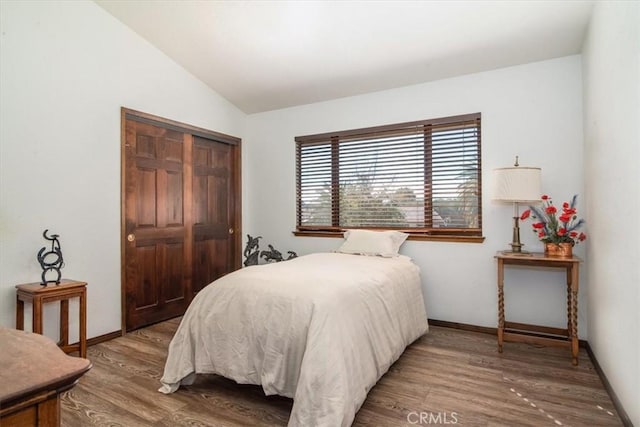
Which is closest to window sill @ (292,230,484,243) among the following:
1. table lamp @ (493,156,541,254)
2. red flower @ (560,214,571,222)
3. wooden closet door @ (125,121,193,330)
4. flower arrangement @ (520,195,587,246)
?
flower arrangement @ (520,195,587,246)

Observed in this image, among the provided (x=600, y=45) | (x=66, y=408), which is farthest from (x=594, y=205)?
(x=66, y=408)

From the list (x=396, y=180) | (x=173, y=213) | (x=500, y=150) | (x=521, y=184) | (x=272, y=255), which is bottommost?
(x=272, y=255)

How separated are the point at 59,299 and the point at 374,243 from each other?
2561mm

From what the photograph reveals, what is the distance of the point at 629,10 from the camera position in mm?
1707

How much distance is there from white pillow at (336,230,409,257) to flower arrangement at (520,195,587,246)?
1.10m

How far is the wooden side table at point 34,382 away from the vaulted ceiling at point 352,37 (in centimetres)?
280

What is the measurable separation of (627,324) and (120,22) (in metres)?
4.26

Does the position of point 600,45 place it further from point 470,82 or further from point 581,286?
point 581,286

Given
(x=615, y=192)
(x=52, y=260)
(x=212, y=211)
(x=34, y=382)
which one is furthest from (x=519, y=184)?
(x=52, y=260)

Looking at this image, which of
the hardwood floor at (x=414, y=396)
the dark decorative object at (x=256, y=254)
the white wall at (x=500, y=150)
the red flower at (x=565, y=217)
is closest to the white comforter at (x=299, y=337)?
the hardwood floor at (x=414, y=396)

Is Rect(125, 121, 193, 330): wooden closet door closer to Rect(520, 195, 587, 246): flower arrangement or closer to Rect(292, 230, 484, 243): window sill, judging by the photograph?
Rect(292, 230, 484, 243): window sill

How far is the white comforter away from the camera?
175 cm

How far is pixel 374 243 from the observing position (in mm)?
3494

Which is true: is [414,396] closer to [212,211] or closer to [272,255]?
[272,255]
